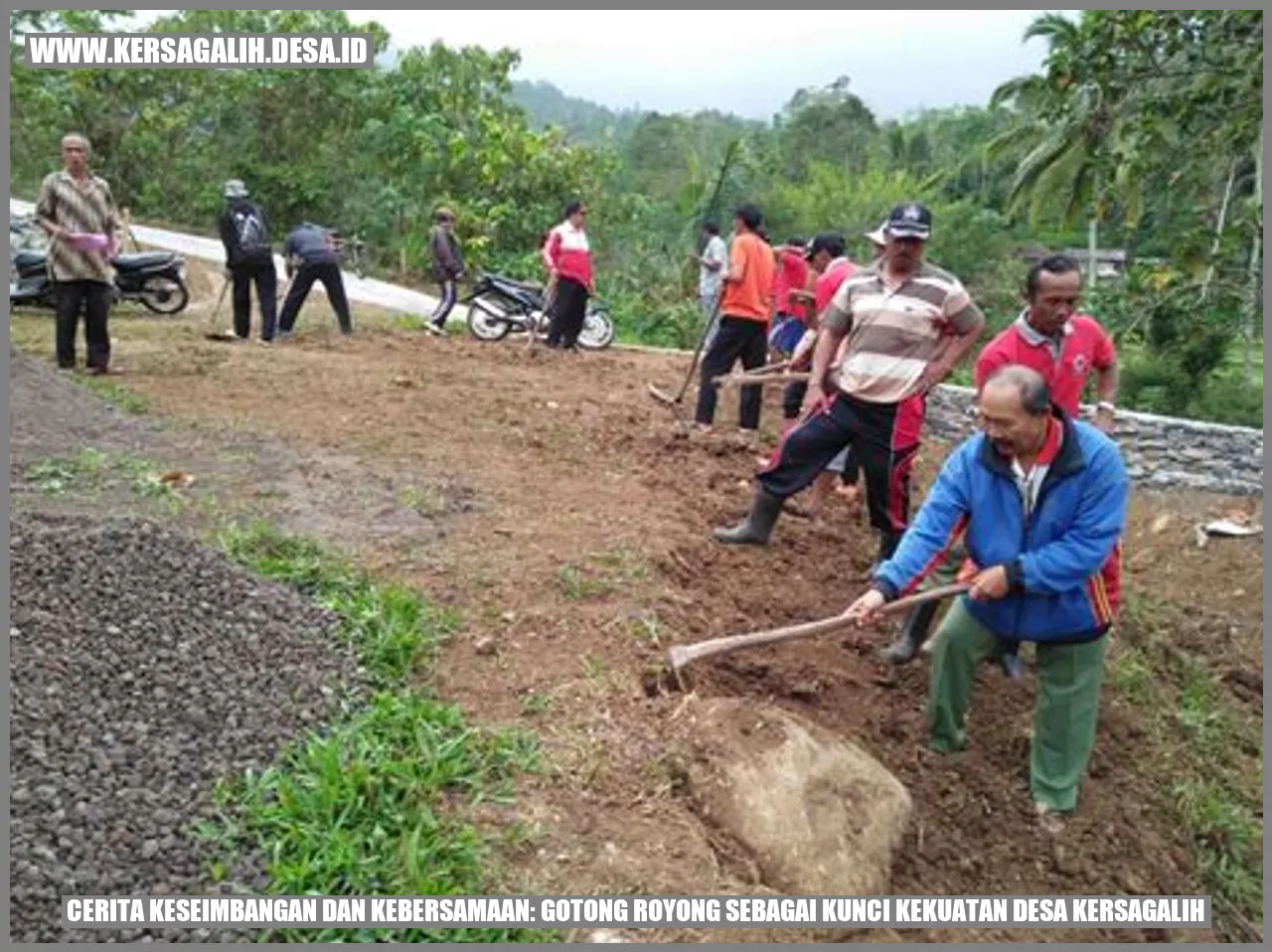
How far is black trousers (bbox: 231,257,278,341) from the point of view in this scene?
926cm

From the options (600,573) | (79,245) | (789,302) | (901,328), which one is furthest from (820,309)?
(79,245)

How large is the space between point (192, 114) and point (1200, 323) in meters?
17.0

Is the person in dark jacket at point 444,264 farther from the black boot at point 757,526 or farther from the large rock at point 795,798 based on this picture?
the large rock at point 795,798

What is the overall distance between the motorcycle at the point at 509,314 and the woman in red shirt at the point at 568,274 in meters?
0.86

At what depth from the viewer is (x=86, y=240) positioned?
23.0 ft

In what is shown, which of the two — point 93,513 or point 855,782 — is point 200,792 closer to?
point 855,782

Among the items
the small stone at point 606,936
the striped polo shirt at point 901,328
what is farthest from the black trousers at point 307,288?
the small stone at point 606,936

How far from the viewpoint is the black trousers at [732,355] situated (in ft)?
22.8

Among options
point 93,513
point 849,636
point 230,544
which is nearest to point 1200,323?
point 849,636

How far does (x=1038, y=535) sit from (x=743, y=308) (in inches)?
150

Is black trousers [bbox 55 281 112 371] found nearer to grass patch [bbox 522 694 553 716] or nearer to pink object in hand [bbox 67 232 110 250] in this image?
pink object in hand [bbox 67 232 110 250]

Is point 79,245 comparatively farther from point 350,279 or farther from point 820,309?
point 350,279

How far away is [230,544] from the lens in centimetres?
426
